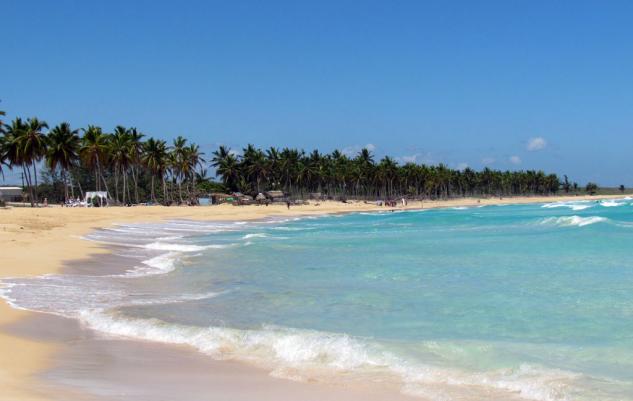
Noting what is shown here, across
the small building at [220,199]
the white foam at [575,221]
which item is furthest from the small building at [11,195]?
the white foam at [575,221]

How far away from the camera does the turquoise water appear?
23.2 ft

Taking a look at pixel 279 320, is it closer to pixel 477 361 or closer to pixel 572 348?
pixel 477 361

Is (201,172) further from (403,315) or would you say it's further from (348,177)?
(403,315)

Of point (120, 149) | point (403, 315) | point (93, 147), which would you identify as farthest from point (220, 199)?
point (403, 315)

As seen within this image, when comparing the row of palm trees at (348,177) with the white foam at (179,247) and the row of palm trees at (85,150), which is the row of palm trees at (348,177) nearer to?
the row of palm trees at (85,150)

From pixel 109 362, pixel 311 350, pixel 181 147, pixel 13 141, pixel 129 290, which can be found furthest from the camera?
pixel 181 147

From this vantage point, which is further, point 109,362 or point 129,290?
point 129,290

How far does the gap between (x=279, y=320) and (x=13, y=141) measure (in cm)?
5007

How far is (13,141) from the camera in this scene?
52781 mm

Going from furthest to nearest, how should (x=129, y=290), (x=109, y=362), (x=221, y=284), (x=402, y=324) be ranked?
1. (x=221, y=284)
2. (x=129, y=290)
3. (x=402, y=324)
4. (x=109, y=362)

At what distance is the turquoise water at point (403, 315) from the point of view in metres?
7.09

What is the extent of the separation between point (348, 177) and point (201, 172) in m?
30.9

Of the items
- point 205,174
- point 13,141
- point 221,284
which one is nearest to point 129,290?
point 221,284

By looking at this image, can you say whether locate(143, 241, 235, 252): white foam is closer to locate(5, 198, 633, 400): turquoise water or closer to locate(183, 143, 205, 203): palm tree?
locate(5, 198, 633, 400): turquoise water
